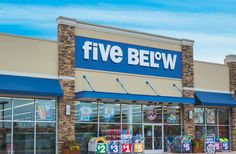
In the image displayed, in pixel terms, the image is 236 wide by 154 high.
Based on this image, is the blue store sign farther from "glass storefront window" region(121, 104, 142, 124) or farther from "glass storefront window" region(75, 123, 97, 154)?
"glass storefront window" region(75, 123, 97, 154)

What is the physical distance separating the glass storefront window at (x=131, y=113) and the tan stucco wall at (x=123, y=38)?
4012 mm

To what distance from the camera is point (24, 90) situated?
21.9 m

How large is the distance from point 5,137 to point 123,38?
952 centimetres

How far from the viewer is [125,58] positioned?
2683 centimetres

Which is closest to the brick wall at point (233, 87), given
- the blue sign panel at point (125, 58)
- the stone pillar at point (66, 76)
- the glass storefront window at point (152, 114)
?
the blue sign panel at point (125, 58)

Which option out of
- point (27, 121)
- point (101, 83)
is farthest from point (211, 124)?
point (27, 121)

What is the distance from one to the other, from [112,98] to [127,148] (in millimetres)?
2961

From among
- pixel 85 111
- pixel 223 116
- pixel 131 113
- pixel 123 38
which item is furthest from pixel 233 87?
pixel 85 111

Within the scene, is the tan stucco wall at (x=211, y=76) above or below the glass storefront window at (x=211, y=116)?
above

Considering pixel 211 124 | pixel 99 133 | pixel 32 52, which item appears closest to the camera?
pixel 32 52

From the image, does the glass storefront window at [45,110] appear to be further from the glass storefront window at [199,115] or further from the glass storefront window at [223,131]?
the glass storefront window at [223,131]

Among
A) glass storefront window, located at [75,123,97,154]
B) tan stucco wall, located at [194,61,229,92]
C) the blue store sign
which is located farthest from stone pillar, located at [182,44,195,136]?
glass storefront window, located at [75,123,97,154]

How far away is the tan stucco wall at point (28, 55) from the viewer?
73.7 feet

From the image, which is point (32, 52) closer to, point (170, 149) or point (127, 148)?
point (127, 148)
